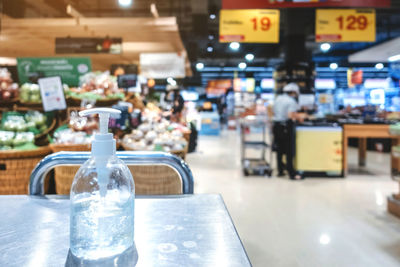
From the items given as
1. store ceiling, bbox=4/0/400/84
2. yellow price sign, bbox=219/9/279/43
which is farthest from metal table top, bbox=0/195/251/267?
yellow price sign, bbox=219/9/279/43

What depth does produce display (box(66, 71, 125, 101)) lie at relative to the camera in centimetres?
325

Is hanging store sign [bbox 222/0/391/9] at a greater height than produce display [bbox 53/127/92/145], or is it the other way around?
hanging store sign [bbox 222/0/391/9]

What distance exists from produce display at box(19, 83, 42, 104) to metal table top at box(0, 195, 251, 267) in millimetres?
2515

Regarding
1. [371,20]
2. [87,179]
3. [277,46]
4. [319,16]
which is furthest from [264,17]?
[277,46]

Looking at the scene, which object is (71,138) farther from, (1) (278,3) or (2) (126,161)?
(1) (278,3)

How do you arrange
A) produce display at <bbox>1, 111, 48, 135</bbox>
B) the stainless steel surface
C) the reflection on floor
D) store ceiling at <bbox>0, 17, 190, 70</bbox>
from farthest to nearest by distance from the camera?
store ceiling at <bbox>0, 17, 190, 70</bbox> → produce display at <bbox>1, 111, 48, 135</bbox> → the reflection on floor → the stainless steel surface

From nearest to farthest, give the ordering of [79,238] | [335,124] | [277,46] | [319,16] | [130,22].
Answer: [79,238], [130,22], [335,124], [319,16], [277,46]

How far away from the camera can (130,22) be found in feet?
15.5

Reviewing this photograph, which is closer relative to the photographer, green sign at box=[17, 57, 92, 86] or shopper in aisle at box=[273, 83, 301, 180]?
green sign at box=[17, 57, 92, 86]

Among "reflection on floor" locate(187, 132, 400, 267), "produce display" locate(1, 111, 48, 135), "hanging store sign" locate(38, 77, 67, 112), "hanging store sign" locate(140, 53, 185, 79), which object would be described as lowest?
"reflection on floor" locate(187, 132, 400, 267)

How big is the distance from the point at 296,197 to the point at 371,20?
4.18 meters

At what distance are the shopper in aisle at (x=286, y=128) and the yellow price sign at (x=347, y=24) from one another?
139 centimetres

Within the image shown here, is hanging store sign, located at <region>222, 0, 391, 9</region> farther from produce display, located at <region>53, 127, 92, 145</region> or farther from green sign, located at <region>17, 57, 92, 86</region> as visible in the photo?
produce display, located at <region>53, 127, 92, 145</region>

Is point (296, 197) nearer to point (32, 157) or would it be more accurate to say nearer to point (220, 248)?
point (32, 157)
